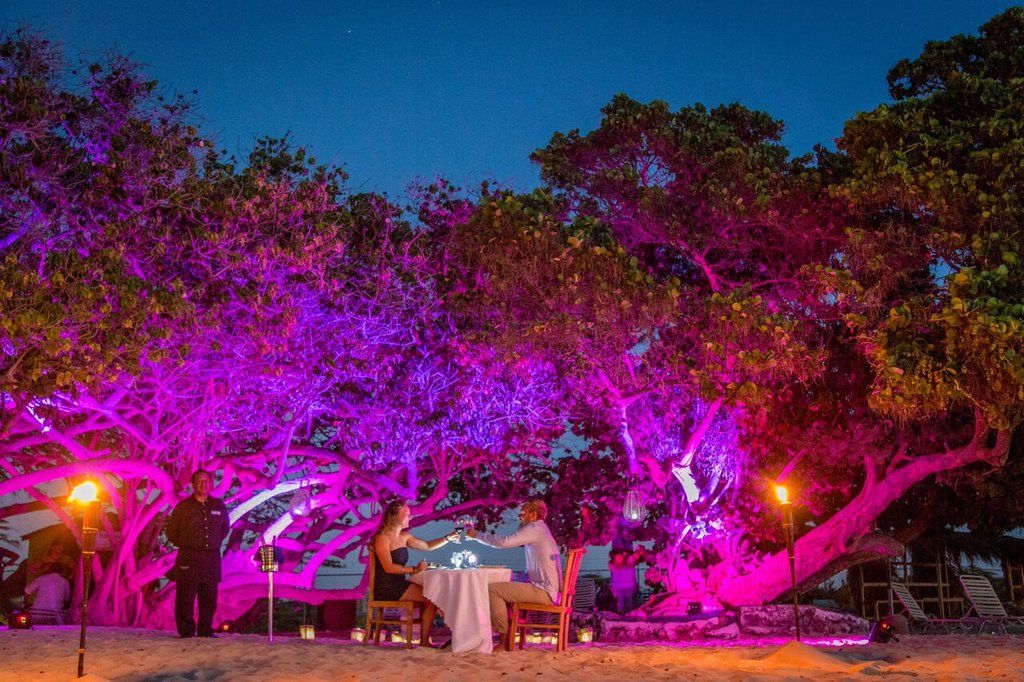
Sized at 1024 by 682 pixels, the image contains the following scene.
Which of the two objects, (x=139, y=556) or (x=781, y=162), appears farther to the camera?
(x=139, y=556)

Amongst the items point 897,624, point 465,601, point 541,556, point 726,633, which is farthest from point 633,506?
point 465,601

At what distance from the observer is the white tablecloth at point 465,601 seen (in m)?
8.09

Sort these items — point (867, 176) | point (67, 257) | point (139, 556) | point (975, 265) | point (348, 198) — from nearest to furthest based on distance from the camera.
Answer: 1. point (67, 257)
2. point (975, 265)
3. point (867, 176)
4. point (348, 198)
5. point (139, 556)

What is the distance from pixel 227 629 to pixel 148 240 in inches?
189

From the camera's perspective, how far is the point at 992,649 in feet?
28.5

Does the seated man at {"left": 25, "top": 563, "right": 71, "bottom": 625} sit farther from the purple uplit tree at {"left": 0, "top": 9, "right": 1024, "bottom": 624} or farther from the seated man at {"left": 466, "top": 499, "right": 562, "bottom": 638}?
the seated man at {"left": 466, "top": 499, "right": 562, "bottom": 638}

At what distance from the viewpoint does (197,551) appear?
9125mm

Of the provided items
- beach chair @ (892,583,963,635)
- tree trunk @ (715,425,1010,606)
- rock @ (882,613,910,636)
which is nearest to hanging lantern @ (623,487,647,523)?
tree trunk @ (715,425,1010,606)

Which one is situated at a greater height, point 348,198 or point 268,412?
point 348,198

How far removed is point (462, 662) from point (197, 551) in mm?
3406

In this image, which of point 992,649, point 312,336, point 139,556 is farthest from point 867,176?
point 139,556

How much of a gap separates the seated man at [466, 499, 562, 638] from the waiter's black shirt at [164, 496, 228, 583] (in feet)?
9.28

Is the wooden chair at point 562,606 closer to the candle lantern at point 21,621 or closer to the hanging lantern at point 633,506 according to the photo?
the hanging lantern at point 633,506

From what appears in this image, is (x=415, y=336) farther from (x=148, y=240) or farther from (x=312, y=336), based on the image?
(x=148, y=240)
